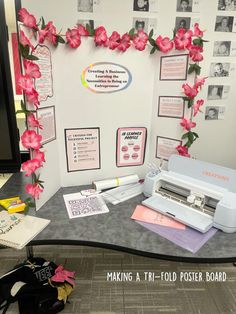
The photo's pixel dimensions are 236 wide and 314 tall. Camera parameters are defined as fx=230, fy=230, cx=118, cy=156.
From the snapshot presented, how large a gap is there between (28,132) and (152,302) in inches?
51.5

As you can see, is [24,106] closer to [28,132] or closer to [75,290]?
[28,132]

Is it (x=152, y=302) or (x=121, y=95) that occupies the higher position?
(x=121, y=95)

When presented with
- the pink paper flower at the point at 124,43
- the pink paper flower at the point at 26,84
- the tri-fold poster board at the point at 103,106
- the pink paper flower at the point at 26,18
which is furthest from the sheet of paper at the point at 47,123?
the pink paper flower at the point at 124,43

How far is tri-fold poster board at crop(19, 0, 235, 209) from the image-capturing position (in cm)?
123

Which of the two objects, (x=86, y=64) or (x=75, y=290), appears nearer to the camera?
(x=86, y=64)

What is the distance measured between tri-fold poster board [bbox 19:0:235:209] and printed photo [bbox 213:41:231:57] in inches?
19.0

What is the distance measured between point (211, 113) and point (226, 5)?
744 millimetres

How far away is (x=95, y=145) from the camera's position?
4.55 feet

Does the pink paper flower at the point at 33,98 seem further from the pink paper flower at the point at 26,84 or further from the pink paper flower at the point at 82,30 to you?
the pink paper flower at the point at 82,30

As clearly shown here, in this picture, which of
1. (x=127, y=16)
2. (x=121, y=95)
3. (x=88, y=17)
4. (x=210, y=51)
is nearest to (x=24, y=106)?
(x=121, y=95)

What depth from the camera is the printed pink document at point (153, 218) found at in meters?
1.08

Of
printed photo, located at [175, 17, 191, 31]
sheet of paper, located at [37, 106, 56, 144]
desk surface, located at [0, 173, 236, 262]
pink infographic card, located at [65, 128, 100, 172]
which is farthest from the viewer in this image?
printed photo, located at [175, 17, 191, 31]

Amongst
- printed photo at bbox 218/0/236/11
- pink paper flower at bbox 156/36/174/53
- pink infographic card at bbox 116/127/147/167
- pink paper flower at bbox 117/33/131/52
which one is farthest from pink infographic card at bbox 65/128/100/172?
printed photo at bbox 218/0/236/11

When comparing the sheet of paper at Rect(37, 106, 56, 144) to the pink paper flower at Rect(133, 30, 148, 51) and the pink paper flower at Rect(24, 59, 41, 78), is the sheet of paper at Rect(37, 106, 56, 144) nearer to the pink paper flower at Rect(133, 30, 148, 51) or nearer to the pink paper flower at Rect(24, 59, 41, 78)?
the pink paper flower at Rect(24, 59, 41, 78)
